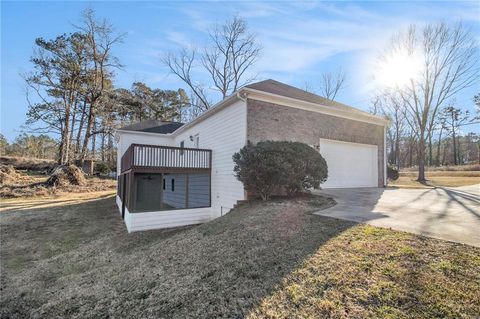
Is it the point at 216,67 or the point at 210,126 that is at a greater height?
the point at 216,67

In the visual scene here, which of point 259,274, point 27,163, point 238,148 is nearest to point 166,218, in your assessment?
point 238,148

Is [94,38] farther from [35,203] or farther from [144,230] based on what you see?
[144,230]

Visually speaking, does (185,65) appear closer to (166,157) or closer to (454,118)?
(166,157)

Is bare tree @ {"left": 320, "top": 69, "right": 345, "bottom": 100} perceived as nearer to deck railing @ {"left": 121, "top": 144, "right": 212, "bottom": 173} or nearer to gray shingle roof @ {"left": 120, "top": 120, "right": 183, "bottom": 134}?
gray shingle roof @ {"left": 120, "top": 120, "right": 183, "bottom": 134}

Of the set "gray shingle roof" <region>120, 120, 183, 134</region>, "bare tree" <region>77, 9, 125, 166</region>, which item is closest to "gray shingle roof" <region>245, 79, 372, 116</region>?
"gray shingle roof" <region>120, 120, 183, 134</region>

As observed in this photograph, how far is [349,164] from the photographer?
12.3m

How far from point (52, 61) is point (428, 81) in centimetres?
3114

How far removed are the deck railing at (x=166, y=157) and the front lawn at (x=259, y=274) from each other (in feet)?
10.3

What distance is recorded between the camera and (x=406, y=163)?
48.3 meters

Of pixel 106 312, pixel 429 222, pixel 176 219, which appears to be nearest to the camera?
pixel 106 312

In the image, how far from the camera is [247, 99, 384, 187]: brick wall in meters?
9.44

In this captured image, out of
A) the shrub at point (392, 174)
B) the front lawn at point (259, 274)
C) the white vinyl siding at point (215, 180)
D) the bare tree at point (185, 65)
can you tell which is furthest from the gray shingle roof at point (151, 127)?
the shrub at point (392, 174)

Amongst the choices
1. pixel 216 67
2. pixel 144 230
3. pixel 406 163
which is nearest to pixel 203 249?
pixel 144 230

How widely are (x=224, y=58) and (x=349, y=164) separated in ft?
56.3
